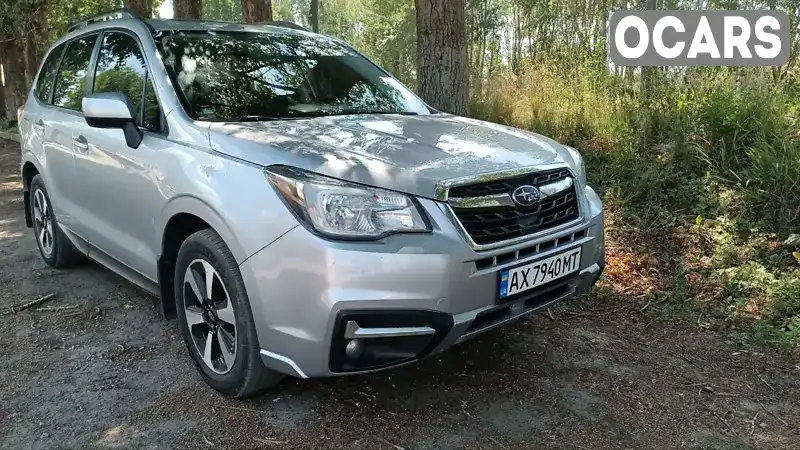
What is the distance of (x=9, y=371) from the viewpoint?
3.25 meters

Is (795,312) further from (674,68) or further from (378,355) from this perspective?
(674,68)

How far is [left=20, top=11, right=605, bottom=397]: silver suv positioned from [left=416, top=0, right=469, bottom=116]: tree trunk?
1.66 m

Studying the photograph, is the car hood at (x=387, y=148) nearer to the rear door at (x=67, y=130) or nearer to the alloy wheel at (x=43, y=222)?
the rear door at (x=67, y=130)

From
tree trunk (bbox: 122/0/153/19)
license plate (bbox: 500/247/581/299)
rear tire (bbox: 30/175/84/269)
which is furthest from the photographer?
tree trunk (bbox: 122/0/153/19)

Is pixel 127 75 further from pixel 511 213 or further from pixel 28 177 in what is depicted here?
pixel 511 213

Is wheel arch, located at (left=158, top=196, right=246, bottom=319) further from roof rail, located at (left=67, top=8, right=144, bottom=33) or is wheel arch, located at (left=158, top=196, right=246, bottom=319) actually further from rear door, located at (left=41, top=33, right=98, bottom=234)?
roof rail, located at (left=67, top=8, right=144, bottom=33)

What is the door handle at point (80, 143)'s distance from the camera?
3.74m

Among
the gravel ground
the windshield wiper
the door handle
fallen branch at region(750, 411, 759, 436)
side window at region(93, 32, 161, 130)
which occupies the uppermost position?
side window at region(93, 32, 161, 130)

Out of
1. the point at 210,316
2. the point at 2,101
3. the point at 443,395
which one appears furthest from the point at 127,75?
the point at 2,101

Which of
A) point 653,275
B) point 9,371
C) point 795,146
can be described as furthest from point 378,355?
point 795,146

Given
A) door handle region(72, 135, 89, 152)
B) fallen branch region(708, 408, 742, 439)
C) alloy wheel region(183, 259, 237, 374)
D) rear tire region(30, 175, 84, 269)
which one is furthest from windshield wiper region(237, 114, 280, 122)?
fallen branch region(708, 408, 742, 439)

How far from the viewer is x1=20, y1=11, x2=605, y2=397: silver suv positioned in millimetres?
2344

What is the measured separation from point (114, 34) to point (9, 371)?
6.54 feet

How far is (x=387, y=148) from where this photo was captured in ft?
8.84
